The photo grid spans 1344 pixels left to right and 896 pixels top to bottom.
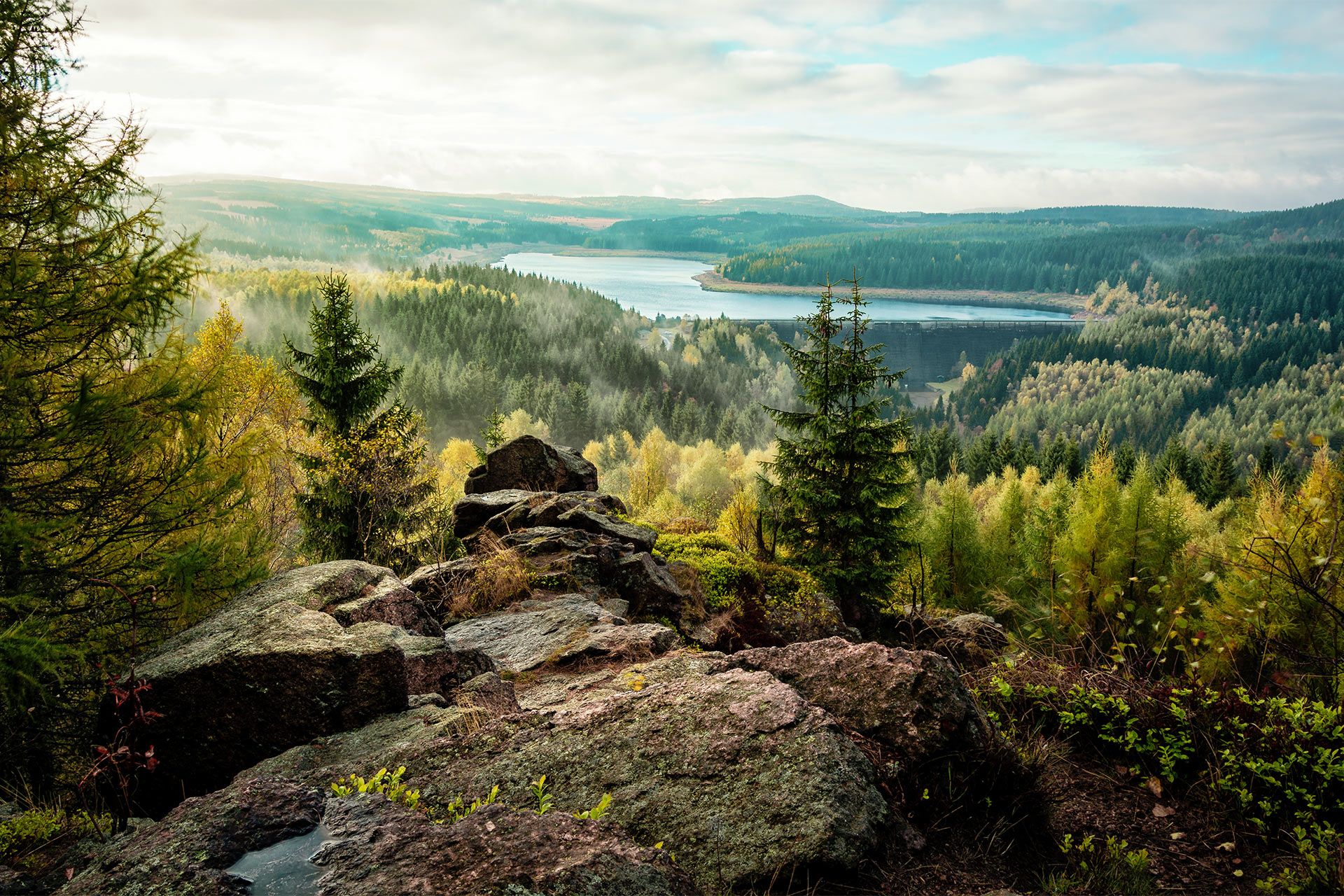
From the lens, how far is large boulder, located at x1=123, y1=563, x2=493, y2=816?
577 centimetres

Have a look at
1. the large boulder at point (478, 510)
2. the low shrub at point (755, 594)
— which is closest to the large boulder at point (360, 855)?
the low shrub at point (755, 594)

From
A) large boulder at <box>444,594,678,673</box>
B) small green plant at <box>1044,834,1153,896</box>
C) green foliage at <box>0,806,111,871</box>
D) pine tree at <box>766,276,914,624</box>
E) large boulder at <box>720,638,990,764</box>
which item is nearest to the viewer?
small green plant at <box>1044,834,1153,896</box>

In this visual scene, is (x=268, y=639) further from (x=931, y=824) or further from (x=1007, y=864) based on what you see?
(x=1007, y=864)

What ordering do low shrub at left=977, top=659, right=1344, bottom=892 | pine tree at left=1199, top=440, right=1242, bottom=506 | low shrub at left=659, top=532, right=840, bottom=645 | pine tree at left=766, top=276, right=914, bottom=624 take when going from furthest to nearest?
pine tree at left=1199, top=440, right=1242, bottom=506, pine tree at left=766, top=276, right=914, bottom=624, low shrub at left=659, top=532, right=840, bottom=645, low shrub at left=977, top=659, right=1344, bottom=892

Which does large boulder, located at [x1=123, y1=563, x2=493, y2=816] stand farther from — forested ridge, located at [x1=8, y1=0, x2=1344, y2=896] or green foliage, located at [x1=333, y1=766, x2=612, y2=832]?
green foliage, located at [x1=333, y1=766, x2=612, y2=832]

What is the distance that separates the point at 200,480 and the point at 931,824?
9611mm

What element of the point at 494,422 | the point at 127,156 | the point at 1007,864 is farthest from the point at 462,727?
the point at 494,422

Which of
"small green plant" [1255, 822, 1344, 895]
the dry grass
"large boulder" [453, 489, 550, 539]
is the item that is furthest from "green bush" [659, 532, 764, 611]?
"small green plant" [1255, 822, 1344, 895]

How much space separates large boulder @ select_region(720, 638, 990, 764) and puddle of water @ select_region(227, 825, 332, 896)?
9.97ft

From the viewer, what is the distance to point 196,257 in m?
10.1

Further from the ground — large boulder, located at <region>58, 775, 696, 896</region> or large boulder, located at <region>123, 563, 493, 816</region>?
large boulder, located at <region>58, 775, 696, 896</region>

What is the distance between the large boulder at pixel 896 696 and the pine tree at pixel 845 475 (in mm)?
16741

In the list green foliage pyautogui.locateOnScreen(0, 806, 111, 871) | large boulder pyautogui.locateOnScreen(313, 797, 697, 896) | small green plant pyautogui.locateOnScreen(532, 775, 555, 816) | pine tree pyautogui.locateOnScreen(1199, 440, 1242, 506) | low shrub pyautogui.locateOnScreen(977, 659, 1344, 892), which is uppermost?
large boulder pyautogui.locateOnScreen(313, 797, 697, 896)

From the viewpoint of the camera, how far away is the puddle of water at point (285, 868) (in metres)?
3.18
